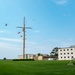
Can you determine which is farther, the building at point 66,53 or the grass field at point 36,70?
the building at point 66,53

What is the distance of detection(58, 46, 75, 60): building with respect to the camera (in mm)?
149625

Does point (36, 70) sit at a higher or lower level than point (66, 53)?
lower

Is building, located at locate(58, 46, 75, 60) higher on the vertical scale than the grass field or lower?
higher

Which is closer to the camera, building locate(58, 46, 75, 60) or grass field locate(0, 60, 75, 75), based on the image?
grass field locate(0, 60, 75, 75)

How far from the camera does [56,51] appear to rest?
6619 inches

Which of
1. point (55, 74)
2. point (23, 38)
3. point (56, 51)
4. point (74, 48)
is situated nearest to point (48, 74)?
point (55, 74)

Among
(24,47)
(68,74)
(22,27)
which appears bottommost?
(68,74)

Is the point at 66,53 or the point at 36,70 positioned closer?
the point at 36,70

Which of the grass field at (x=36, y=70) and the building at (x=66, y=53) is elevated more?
the building at (x=66, y=53)

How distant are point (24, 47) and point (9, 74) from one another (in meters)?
77.2

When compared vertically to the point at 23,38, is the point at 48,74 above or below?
below

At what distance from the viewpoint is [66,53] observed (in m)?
154

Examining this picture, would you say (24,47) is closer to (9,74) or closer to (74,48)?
(74,48)

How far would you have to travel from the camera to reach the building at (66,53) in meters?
150
